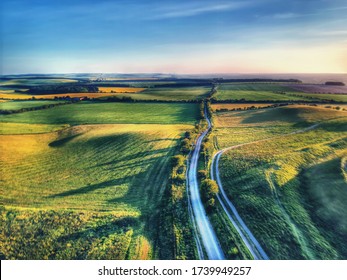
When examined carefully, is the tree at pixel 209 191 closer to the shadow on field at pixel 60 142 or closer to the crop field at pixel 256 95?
the shadow on field at pixel 60 142

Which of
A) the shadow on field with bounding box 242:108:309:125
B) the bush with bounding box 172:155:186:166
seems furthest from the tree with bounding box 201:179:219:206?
the shadow on field with bounding box 242:108:309:125

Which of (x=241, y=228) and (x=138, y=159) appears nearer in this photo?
(x=241, y=228)

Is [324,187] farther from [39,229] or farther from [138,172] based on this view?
[39,229]

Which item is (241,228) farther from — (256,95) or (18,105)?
(256,95)

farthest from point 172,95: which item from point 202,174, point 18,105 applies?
point 202,174

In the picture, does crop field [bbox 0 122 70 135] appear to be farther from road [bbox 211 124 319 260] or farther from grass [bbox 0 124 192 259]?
road [bbox 211 124 319 260]
